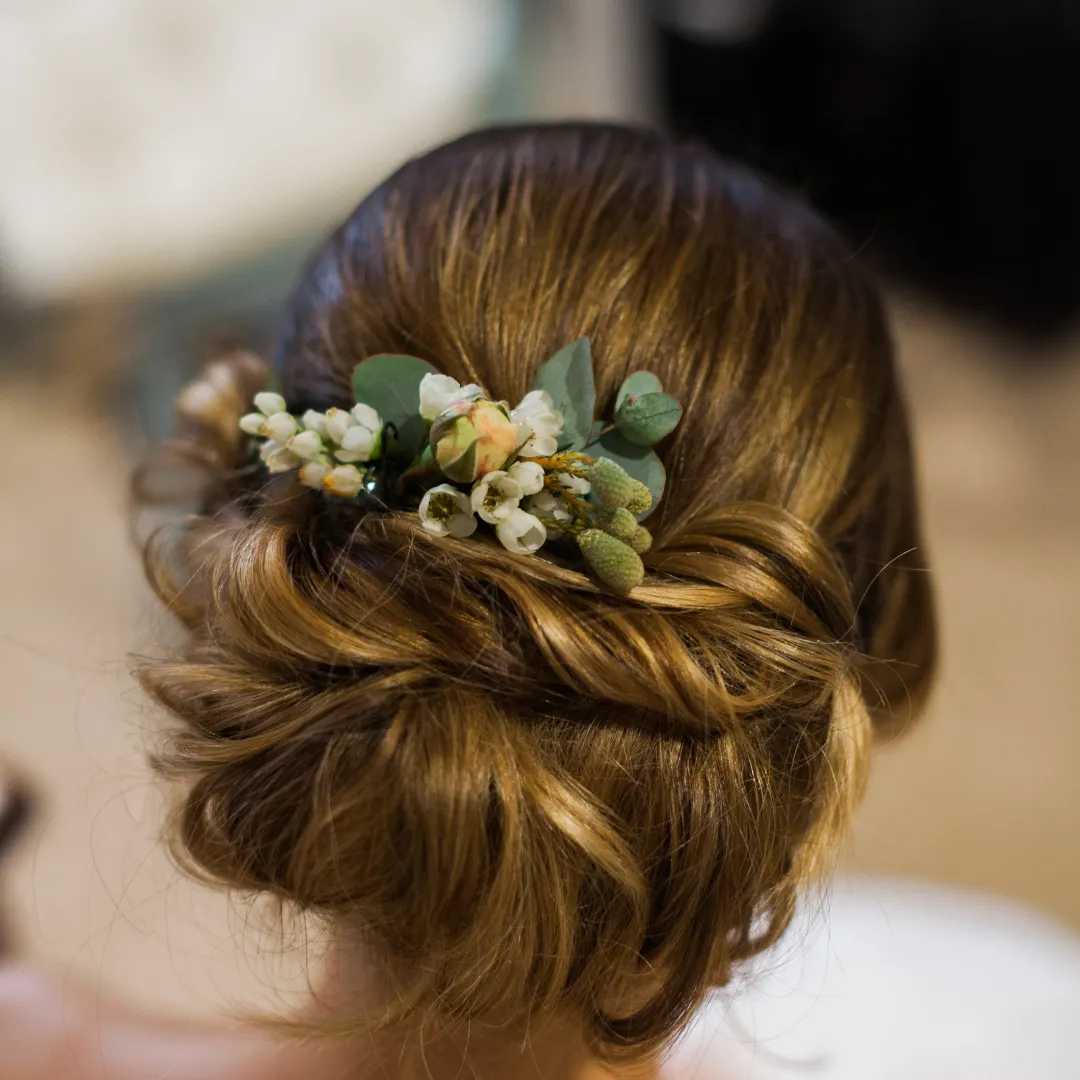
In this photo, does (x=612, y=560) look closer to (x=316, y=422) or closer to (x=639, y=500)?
(x=639, y=500)

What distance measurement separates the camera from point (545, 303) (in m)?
0.66

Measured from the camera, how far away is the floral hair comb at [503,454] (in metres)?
0.56

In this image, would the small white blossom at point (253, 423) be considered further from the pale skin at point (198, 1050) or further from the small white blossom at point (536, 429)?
the pale skin at point (198, 1050)

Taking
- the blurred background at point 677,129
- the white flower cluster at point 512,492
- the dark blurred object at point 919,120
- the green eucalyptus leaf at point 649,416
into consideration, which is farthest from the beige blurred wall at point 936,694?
the green eucalyptus leaf at point 649,416

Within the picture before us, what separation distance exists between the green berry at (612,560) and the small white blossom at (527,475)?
0.04 metres

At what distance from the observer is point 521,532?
0.56 m

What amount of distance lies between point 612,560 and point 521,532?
→ 54 millimetres

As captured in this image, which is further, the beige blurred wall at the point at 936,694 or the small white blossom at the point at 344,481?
the beige blurred wall at the point at 936,694

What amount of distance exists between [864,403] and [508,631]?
1.15ft

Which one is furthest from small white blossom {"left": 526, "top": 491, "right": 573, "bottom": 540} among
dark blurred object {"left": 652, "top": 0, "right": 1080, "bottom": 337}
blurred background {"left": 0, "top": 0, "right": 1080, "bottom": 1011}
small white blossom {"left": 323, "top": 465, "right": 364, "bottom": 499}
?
dark blurred object {"left": 652, "top": 0, "right": 1080, "bottom": 337}

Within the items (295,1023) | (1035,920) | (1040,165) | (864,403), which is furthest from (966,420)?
(295,1023)

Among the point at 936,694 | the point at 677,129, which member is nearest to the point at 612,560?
the point at 936,694

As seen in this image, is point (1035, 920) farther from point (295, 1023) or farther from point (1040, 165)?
point (1040, 165)

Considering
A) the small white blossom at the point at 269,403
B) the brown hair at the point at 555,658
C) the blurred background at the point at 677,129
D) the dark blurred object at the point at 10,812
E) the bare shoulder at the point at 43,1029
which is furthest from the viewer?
the blurred background at the point at 677,129
